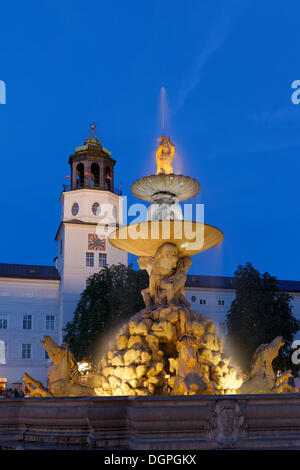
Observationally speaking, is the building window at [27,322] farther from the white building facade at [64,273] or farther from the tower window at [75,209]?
the tower window at [75,209]

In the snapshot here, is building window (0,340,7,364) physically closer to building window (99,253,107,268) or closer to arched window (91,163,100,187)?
building window (99,253,107,268)

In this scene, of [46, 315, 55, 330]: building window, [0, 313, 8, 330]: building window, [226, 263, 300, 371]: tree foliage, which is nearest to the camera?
[226, 263, 300, 371]: tree foliage

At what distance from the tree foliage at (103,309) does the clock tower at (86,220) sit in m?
14.6

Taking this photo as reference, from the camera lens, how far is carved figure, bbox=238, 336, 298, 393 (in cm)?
971

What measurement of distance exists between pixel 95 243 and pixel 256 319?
22408 mm

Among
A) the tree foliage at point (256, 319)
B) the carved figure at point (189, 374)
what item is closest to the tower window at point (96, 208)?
the tree foliage at point (256, 319)

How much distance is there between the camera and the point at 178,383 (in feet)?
29.1

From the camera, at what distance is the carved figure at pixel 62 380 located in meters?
9.34

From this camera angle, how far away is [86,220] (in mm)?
50500

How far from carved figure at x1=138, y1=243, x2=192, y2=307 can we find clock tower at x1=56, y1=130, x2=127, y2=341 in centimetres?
3611

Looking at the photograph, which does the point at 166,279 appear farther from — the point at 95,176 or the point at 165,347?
the point at 95,176

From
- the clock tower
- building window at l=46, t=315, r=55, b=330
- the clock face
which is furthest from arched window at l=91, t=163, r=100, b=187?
building window at l=46, t=315, r=55, b=330
